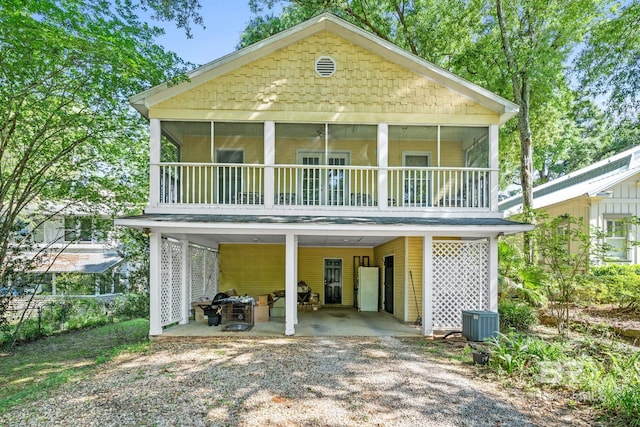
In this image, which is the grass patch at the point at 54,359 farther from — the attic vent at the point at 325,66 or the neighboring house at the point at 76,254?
the attic vent at the point at 325,66

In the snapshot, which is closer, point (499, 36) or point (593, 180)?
point (499, 36)

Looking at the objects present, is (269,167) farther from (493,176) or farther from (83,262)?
(83,262)

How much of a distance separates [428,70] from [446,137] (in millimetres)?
2441

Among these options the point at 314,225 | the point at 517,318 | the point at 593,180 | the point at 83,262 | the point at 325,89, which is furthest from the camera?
the point at 83,262

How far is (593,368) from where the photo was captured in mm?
5648

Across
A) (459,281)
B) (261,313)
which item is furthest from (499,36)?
(261,313)

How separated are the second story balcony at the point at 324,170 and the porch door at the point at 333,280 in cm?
399

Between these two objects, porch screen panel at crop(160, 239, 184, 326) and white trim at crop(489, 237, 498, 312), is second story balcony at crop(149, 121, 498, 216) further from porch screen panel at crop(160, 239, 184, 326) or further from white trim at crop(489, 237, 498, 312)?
porch screen panel at crop(160, 239, 184, 326)

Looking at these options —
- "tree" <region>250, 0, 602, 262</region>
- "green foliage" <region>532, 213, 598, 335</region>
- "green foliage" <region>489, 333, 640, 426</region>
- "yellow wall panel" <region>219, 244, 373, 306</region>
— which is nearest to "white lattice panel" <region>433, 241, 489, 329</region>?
"green foliage" <region>532, 213, 598, 335</region>

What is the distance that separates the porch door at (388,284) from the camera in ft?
40.9

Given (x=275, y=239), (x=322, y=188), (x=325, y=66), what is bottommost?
(x=275, y=239)

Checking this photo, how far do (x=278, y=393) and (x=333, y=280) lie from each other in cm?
930

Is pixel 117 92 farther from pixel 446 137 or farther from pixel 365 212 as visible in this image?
pixel 446 137

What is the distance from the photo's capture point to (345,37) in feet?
31.5
